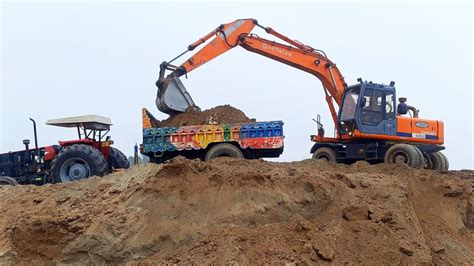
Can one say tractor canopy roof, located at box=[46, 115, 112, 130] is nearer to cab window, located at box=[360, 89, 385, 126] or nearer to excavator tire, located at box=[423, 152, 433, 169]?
cab window, located at box=[360, 89, 385, 126]

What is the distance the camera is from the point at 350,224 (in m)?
6.50

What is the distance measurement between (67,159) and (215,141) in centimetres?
342

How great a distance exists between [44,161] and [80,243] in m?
6.49

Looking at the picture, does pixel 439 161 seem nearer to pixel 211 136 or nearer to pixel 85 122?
pixel 211 136

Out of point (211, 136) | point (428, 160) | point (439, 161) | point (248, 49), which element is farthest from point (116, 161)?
point (439, 161)

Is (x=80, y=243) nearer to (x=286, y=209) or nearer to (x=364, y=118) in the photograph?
(x=286, y=209)

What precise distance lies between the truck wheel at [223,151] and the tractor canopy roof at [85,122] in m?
3.09

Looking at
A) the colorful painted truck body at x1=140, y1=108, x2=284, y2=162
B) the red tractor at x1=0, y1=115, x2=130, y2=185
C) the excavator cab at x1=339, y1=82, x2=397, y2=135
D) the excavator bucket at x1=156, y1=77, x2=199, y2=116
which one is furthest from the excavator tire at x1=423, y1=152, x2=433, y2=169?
the red tractor at x1=0, y1=115, x2=130, y2=185

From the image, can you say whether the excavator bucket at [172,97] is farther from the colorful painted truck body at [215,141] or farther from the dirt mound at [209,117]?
the colorful painted truck body at [215,141]

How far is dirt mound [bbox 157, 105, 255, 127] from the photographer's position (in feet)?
37.3

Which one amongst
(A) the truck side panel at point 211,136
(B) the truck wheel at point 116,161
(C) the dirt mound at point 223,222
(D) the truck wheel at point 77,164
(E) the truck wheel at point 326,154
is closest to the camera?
(C) the dirt mound at point 223,222

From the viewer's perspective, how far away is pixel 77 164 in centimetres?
1049

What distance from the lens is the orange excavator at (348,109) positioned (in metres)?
11.8

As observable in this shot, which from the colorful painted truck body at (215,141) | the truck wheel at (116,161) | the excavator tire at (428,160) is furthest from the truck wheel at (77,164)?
the excavator tire at (428,160)
